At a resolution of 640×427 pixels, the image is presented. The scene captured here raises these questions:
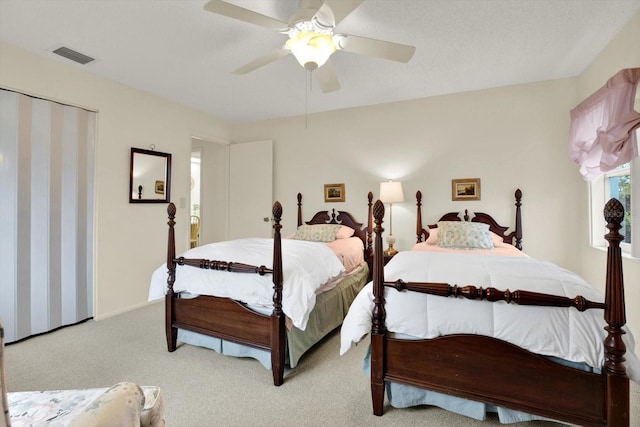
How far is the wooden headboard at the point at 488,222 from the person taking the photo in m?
3.30

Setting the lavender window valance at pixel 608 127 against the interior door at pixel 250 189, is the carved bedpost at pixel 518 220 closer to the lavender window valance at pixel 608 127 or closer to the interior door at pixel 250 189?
the lavender window valance at pixel 608 127

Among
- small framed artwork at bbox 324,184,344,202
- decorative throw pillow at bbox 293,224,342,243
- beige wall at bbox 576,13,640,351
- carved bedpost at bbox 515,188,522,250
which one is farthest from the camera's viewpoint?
small framed artwork at bbox 324,184,344,202

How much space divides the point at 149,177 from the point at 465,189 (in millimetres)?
3856

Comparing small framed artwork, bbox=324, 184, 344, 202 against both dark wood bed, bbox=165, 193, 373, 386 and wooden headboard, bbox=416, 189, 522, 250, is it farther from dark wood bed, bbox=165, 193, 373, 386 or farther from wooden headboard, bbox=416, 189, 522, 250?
dark wood bed, bbox=165, 193, 373, 386

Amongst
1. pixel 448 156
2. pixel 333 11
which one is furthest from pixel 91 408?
pixel 448 156

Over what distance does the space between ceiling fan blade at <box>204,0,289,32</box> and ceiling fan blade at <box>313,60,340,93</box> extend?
1.75 feet

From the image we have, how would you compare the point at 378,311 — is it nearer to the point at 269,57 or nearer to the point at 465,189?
the point at 269,57

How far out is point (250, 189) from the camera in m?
4.77

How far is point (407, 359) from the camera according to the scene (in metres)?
1.61

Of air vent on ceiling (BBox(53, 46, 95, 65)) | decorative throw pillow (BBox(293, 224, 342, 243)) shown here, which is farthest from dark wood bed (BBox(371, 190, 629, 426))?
air vent on ceiling (BBox(53, 46, 95, 65))

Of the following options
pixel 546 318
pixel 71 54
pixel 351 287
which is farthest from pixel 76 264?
pixel 546 318

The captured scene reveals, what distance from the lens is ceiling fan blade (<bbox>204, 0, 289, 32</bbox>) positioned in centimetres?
166

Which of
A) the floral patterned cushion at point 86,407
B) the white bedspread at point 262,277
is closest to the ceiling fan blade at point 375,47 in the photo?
the white bedspread at point 262,277

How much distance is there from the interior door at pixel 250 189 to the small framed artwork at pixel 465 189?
2.58 m
